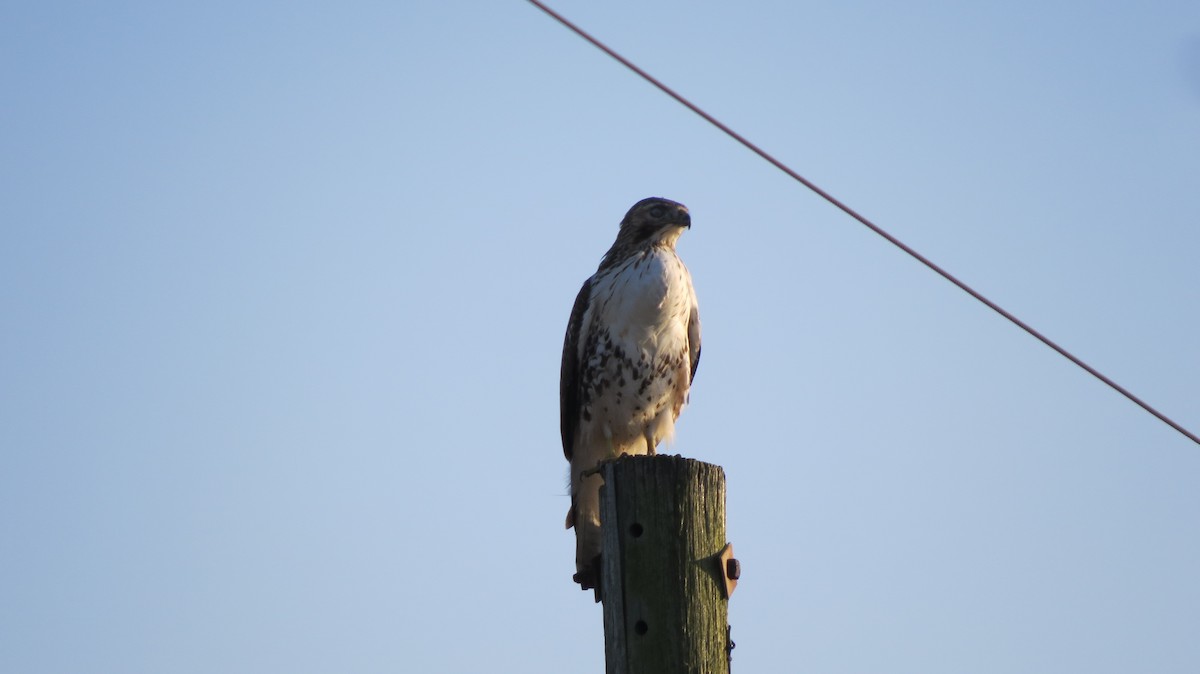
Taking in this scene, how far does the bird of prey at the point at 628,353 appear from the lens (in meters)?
6.84

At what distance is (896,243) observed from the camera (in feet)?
15.5

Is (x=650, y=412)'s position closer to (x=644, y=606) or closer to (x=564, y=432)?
(x=564, y=432)

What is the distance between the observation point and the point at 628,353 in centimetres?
686

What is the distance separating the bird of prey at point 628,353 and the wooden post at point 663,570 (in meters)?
2.50

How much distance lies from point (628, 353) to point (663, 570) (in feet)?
9.71

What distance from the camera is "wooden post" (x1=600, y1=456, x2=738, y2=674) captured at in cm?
391

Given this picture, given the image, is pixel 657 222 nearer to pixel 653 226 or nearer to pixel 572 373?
pixel 653 226

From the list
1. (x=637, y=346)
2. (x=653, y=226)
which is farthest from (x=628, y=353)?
(x=653, y=226)

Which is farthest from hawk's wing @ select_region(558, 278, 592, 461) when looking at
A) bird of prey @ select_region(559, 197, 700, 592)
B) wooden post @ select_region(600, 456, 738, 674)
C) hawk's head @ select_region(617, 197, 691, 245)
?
Result: wooden post @ select_region(600, 456, 738, 674)

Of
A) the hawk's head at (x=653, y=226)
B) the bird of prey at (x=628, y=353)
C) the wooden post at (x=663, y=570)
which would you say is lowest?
the wooden post at (x=663, y=570)

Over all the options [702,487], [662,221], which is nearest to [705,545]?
[702,487]

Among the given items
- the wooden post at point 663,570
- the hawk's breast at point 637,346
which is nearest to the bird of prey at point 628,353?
the hawk's breast at point 637,346

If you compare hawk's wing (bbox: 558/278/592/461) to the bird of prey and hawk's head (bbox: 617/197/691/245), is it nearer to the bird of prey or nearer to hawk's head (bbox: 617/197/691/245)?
the bird of prey

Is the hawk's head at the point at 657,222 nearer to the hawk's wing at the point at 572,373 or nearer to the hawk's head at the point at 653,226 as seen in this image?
the hawk's head at the point at 653,226
